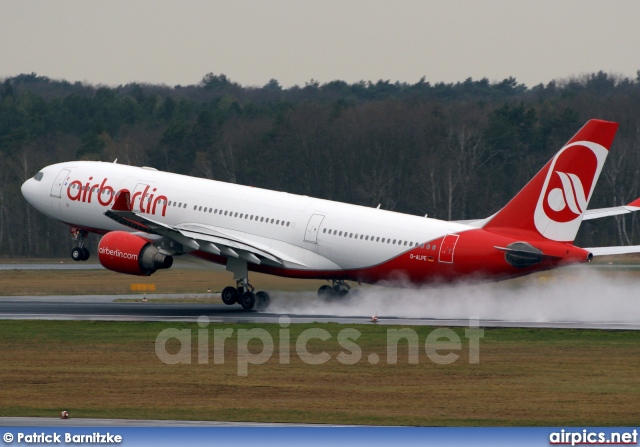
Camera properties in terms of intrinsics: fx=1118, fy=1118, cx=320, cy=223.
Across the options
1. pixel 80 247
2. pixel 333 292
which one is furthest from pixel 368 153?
pixel 333 292

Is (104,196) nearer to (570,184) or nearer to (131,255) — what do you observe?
(131,255)

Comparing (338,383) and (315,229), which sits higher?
(315,229)

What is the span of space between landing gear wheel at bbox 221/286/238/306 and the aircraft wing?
1521 mm

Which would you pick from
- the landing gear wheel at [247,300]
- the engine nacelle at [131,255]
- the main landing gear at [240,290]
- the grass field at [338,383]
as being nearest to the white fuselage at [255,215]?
the main landing gear at [240,290]

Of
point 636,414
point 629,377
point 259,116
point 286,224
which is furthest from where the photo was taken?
point 259,116

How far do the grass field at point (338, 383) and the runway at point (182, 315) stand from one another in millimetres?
2647

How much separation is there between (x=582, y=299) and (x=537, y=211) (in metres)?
5.04

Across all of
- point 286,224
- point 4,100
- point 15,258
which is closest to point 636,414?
point 286,224

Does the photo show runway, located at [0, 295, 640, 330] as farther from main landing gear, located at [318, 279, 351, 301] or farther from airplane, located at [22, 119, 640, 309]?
main landing gear, located at [318, 279, 351, 301]

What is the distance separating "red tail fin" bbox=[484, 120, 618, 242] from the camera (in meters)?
39.1

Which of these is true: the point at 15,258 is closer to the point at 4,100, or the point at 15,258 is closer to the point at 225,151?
the point at 225,151

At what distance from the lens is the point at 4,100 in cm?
14238

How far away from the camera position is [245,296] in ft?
148

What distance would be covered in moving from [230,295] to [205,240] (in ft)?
9.26
